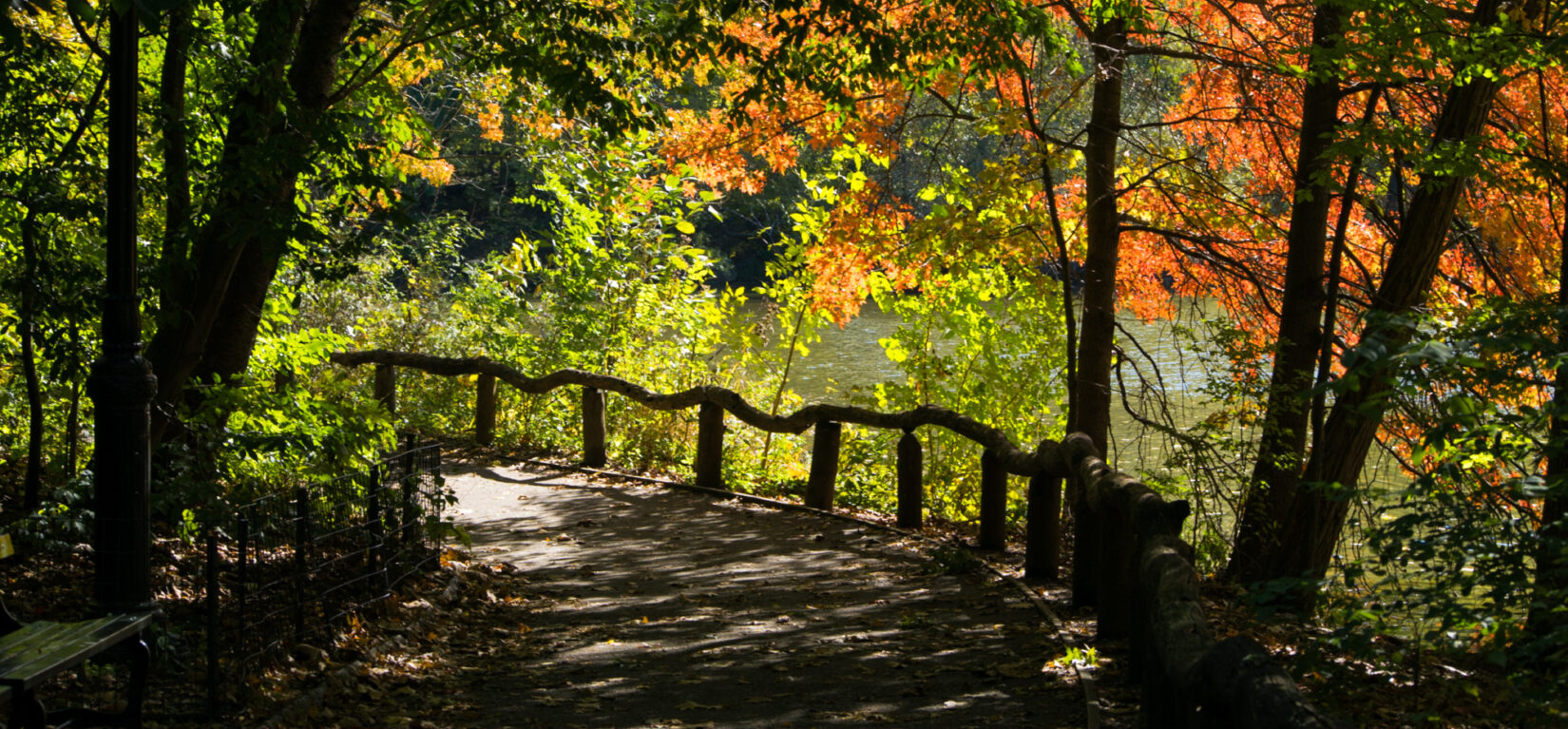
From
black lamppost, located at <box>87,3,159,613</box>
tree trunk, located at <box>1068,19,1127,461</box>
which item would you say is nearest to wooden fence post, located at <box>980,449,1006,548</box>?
tree trunk, located at <box>1068,19,1127,461</box>

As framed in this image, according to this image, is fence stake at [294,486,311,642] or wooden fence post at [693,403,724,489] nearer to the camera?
fence stake at [294,486,311,642]

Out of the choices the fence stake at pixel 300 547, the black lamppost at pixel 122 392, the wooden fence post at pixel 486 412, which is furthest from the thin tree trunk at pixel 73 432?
the wooden fence post at pixel 486 412

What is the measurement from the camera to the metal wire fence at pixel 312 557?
469 cm

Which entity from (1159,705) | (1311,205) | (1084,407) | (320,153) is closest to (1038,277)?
(1084,407)

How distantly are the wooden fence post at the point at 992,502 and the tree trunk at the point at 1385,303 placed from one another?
5.64ft

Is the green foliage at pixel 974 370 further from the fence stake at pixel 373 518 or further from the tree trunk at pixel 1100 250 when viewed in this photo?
the fence stake at pixel 373 518

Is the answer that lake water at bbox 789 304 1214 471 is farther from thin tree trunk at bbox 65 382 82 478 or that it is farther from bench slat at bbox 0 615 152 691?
bench slat at bbox 0 615 152 691

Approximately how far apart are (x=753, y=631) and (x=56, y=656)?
3.36 m

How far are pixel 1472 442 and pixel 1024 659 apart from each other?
213 centimetres

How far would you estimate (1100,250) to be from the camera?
907 centimetres

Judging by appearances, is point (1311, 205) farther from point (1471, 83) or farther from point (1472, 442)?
point (1472, 442)

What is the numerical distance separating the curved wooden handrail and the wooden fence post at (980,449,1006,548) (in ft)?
0.36

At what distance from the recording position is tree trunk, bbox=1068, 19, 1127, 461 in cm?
893

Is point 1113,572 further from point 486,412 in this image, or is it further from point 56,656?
point 486,412
